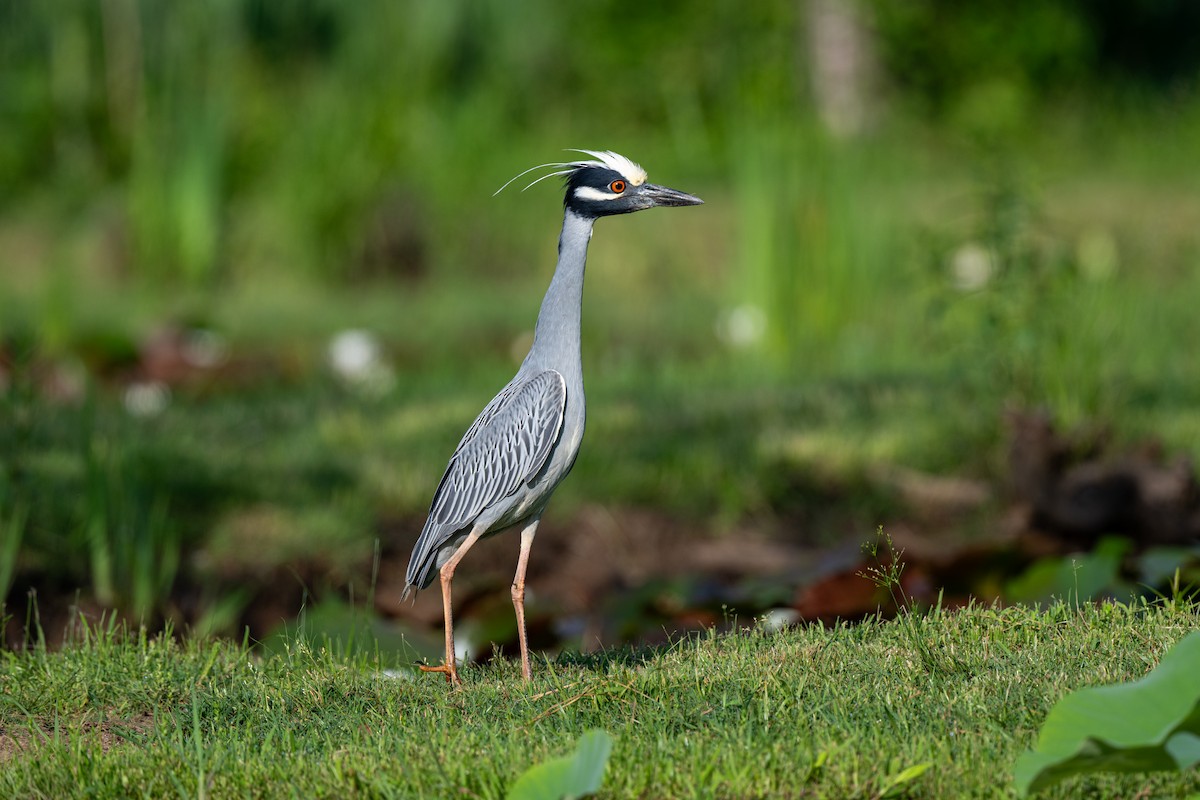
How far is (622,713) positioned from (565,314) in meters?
1.08

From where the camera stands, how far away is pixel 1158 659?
3.46 metres

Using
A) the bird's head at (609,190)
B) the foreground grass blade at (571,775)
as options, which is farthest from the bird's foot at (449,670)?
the bird's head at (609,190)

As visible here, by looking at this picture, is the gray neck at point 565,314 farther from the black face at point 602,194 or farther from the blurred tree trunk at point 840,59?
the blurred tree trunk at point 840,59

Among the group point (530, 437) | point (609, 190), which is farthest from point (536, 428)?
point (609, 190)

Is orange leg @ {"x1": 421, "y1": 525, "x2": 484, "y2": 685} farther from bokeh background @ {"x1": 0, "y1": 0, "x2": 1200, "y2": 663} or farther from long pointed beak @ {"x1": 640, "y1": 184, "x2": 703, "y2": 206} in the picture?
long pointed beak @ {"x1": 640, "y1": 184, "x2": 703, "y2": 206}

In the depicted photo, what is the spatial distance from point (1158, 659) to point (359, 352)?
596cm

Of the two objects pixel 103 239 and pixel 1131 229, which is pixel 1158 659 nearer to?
pixel 1131 229

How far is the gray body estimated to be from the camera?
3818 millimetres

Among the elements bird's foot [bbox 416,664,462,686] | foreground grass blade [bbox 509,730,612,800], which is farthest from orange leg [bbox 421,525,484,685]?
foreground grass blade [bbox 509,730,612,800]

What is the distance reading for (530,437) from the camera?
380cm

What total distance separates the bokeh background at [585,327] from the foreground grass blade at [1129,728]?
1.08 m

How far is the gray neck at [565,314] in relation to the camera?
3.91 m

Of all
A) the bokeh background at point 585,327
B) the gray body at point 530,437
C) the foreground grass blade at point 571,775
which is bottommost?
the bokeh background at point 585,327

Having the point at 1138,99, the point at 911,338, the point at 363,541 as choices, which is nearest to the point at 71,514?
the point at 363,541
